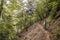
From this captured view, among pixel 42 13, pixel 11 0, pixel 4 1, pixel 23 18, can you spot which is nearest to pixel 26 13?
pixel 23 18

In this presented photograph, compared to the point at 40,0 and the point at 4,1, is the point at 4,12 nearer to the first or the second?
the point at 4,1

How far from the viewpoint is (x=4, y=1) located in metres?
14.8

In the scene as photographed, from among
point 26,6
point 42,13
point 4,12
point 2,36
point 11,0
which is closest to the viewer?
point 2,36

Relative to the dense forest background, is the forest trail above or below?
below

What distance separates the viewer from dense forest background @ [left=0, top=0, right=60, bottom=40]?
47.8 ft

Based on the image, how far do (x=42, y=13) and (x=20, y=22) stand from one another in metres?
4.93

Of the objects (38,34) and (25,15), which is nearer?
(38,34)

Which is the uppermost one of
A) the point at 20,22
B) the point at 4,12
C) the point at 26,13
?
the point at 4,12

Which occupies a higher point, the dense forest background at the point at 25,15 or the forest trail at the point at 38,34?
the dense forest background at the point at 25,15

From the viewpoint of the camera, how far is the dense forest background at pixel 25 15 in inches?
573

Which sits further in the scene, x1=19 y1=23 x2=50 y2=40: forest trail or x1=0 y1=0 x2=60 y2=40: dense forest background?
x1=19 y1=23 x2=50 y2=40: forest trail

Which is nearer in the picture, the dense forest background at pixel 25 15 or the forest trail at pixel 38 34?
the dense forest background at pixel 25 15

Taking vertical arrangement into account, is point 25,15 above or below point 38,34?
above

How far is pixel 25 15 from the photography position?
26.0m
